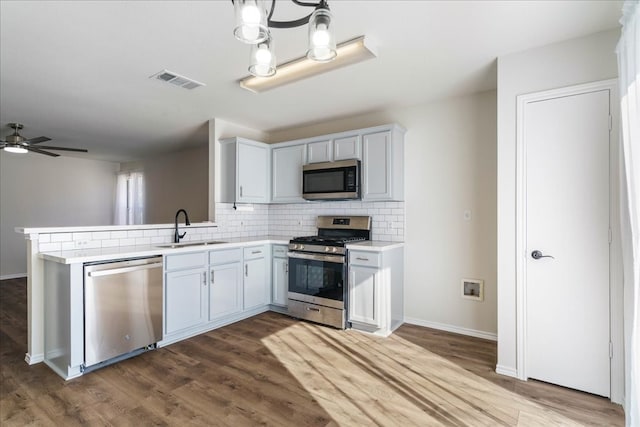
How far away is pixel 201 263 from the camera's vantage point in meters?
3.42

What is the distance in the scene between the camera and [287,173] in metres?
4.48

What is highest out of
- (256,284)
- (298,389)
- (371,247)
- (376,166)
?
(376,166)

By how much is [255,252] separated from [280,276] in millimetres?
445

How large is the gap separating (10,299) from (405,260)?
559 cm

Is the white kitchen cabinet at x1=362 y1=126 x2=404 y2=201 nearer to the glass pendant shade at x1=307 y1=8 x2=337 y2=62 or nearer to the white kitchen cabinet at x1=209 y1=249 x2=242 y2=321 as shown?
the white kitchen cabinet at x1=209 y1=249 x2=242 y2=321

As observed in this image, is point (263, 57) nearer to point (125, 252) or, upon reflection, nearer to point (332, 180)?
point (125, 252)

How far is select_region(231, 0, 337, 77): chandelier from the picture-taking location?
3.80ft

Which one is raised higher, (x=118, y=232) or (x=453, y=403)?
(x=118, y=232)

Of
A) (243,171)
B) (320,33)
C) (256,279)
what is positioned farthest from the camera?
(243,171)

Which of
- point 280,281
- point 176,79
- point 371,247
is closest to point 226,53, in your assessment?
point 176,79

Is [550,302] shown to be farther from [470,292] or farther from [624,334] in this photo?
[470,292]

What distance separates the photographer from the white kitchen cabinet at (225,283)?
3536 millimetres

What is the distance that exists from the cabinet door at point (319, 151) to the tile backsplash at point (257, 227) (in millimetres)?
628

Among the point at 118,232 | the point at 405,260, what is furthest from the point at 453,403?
the point at 118,232
